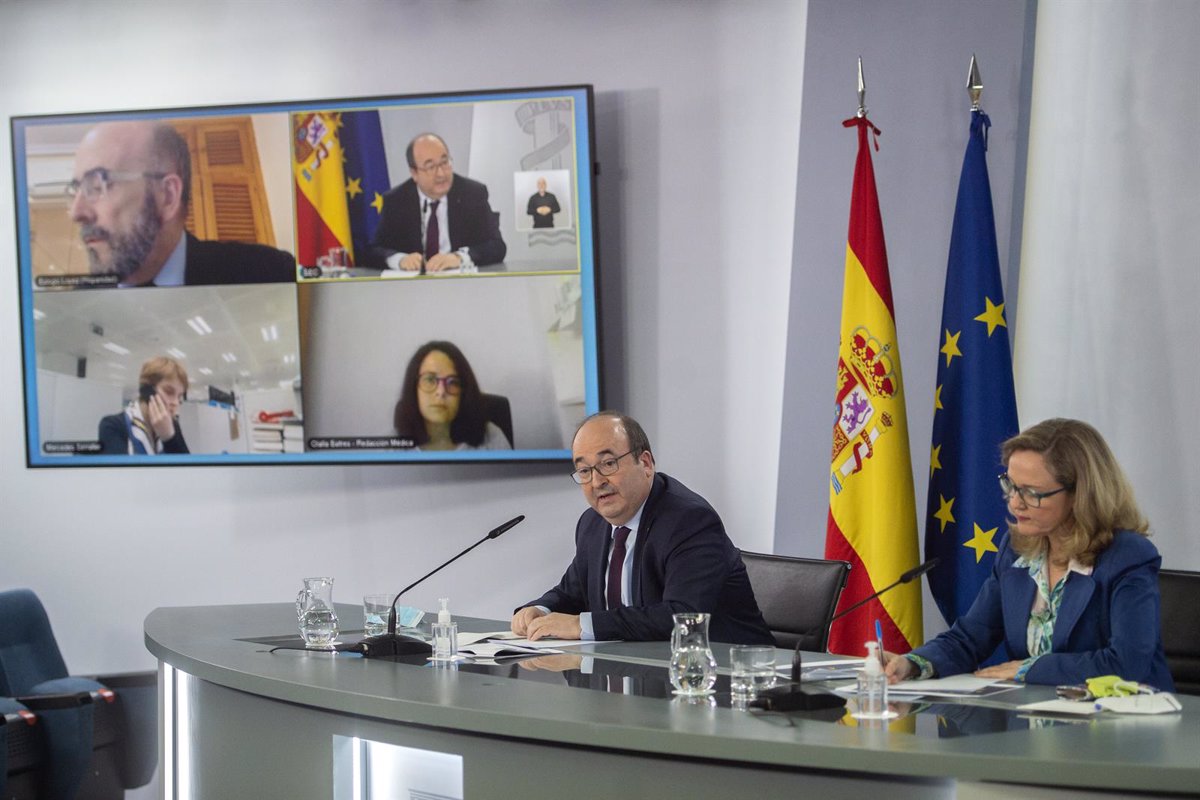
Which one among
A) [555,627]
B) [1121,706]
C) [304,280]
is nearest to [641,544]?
[555,627]

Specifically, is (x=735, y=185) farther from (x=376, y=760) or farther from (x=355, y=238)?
(x=376, y=760)

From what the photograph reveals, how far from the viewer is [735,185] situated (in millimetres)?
4477

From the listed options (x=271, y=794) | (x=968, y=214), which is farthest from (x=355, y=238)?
(x=271, y=794)

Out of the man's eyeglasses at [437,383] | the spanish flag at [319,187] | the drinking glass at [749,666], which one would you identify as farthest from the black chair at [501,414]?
the drinking glass at [749,666]

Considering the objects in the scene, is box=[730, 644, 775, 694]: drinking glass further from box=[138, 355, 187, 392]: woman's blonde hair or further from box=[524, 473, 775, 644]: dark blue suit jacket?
box=[138, 355, 187, 392]: woman's blonde hair

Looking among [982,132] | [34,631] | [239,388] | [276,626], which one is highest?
[982,132]

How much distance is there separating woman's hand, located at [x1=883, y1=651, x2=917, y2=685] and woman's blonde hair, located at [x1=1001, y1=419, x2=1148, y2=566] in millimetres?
394

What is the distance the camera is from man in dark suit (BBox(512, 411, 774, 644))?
2.89 m

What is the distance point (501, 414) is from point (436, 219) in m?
0.70

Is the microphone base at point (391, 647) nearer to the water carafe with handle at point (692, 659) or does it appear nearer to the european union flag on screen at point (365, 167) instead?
the water carafe with handle at point (692, 659)

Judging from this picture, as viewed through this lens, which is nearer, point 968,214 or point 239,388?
point 968,214

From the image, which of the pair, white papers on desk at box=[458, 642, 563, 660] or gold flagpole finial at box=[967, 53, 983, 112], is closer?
white papers on desk at box=[458, 642, 563, 660]

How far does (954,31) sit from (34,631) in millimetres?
3786

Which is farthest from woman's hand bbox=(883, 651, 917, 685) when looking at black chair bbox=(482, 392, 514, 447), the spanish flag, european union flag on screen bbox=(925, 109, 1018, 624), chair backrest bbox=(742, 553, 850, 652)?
the spanish flag
